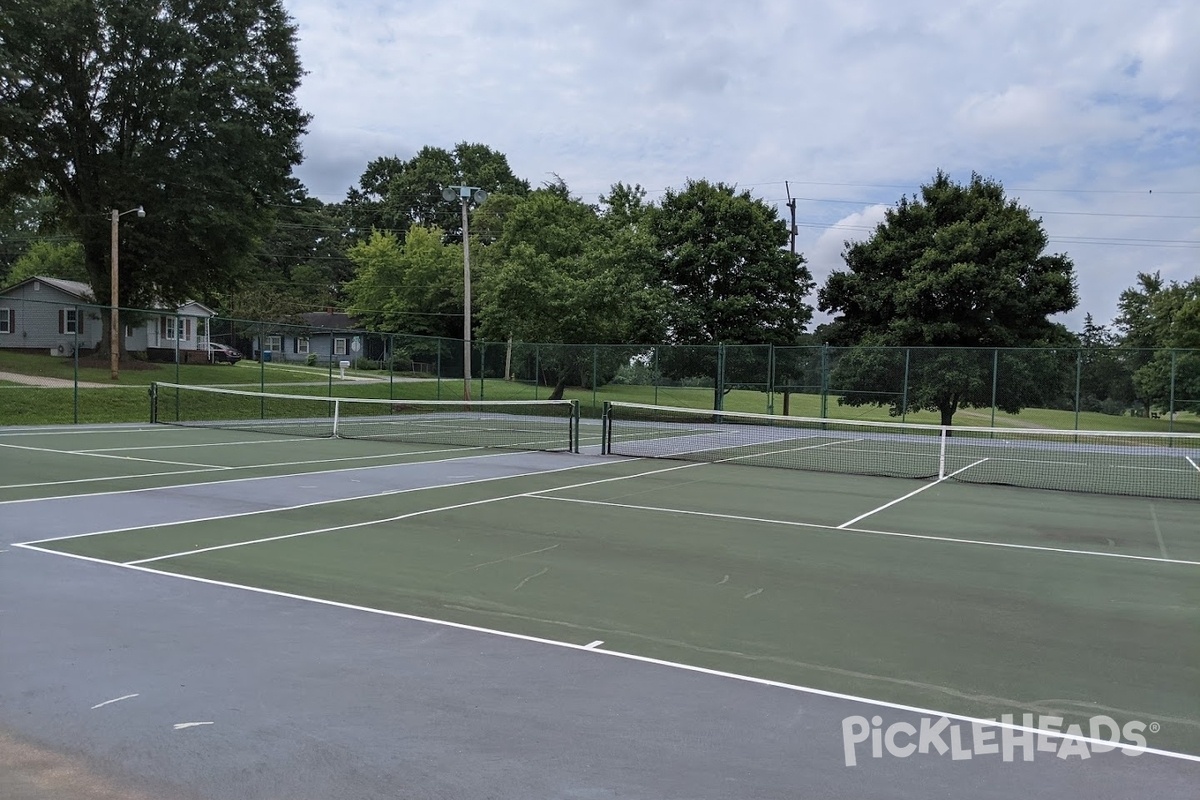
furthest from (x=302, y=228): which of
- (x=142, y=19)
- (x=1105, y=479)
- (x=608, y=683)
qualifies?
(x=608, y=683)

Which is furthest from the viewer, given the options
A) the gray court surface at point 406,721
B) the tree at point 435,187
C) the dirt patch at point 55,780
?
the tree at point 435,187

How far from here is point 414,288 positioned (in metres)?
56.8

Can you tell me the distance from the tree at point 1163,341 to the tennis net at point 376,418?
1678 centimetres

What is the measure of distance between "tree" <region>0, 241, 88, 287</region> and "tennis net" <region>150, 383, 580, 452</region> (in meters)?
37.6

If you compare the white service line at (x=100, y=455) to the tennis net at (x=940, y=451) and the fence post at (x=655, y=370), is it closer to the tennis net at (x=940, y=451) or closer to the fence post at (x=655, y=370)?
the tennis net at (x=940, y=451)

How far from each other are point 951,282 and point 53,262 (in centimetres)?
6006

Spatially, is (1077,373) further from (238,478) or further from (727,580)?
(238,478)

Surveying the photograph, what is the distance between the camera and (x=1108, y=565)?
8352mm

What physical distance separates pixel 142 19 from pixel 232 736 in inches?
1550

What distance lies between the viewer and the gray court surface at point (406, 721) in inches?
139

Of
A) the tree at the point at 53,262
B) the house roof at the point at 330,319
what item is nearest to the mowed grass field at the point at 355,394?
the tree at the point at 53,262

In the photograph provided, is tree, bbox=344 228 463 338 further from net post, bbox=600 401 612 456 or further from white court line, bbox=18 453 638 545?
white court line, bbox=18 453 638 545


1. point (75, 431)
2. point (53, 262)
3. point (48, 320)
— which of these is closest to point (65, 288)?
point (48, 320)

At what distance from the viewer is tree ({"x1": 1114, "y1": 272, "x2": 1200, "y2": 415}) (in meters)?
24.3
